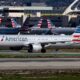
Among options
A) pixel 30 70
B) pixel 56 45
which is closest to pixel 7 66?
pixel 30 70

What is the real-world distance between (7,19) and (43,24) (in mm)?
14835

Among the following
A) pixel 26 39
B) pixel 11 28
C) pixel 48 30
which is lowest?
pixel 48 30

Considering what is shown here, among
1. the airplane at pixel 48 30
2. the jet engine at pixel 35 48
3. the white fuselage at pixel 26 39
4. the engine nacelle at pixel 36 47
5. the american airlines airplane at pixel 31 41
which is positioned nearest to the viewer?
the jet engine at pixel 35 48

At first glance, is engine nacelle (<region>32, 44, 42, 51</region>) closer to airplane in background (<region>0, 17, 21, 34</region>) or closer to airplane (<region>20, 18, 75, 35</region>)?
airplane (<region>20, 18, 75, 35</region>)

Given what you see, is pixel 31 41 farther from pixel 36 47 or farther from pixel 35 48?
pixel 35 48

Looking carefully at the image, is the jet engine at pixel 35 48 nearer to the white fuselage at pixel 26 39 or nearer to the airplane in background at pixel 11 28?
the white fuselage at pixel 26 39

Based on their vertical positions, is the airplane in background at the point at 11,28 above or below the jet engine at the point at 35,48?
below

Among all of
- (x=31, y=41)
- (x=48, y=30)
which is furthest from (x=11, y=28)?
(x=31, y=41)

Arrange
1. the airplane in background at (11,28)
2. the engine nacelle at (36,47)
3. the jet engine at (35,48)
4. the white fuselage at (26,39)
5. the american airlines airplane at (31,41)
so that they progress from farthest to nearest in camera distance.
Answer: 1. the airplane in background at (11,28)
2. the white fuselage at (26,39)
3. the american airlines airplane at (31,41)
4. the engine nacelle at (36,47)
5. the jet engine at (35,48)

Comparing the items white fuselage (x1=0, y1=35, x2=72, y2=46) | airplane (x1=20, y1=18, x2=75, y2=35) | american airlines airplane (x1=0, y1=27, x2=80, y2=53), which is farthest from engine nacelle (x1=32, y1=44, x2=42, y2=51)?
airplane (x1=20, y1=18, x2=75, y2=35)

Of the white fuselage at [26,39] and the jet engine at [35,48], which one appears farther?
the white fuselage at [26,39]

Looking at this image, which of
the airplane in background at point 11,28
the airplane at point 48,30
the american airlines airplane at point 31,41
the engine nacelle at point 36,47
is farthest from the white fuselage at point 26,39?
the airplane in background at point 11,28

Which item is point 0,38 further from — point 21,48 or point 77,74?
→ point 77,74

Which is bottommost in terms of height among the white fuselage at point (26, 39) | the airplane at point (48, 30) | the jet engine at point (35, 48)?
the airplane at point (48, 30)
